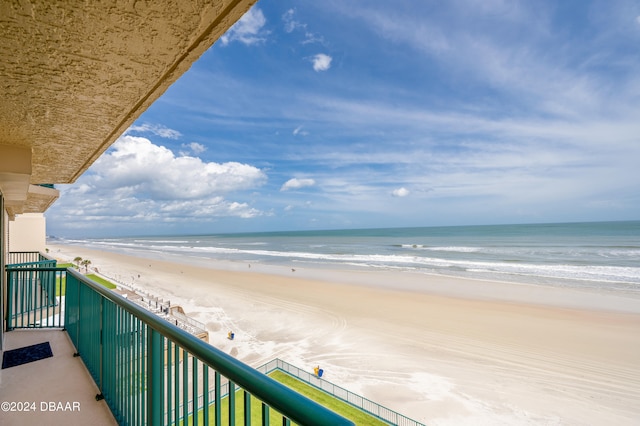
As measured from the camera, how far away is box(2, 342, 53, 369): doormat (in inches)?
162

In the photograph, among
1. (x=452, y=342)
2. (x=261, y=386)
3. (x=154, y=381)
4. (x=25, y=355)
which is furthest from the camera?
(x=452, y=342)

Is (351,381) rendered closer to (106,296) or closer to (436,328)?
(436,328)

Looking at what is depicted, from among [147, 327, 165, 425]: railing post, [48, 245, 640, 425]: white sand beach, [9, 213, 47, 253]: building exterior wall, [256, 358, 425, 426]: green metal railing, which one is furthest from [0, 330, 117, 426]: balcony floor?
[9, 213, 47, 253]: building exterior wall

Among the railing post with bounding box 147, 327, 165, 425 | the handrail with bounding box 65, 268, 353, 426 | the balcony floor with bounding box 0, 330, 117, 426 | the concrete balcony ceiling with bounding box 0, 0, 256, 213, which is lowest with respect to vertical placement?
the balcony floor with bounding box 0, 330, 117, 426

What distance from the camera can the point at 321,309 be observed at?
1755cm

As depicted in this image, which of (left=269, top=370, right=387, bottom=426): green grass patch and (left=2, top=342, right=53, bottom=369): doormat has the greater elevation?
(left=2, top=342, right=53, bottom=369): doormat

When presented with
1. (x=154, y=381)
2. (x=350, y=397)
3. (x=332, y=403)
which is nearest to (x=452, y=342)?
(x=350, y=397)

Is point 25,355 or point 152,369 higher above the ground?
point 152,369

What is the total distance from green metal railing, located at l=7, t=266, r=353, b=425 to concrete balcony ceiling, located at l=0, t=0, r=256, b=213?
4.27 feet

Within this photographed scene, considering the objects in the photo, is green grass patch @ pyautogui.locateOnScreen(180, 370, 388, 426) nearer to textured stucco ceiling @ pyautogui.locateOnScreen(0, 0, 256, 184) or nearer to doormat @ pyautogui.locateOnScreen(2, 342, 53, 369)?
doormat @ pyautogui.locateOnScreen(2, 342, 53, 369)

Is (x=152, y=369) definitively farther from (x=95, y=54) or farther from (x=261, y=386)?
(x=95, y=54)

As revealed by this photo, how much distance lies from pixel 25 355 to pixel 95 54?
16.1 feet

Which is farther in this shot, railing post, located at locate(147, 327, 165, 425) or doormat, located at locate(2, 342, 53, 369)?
doormat, located at locate(2, 342, 53, 369)

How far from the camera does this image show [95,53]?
4.40ft
